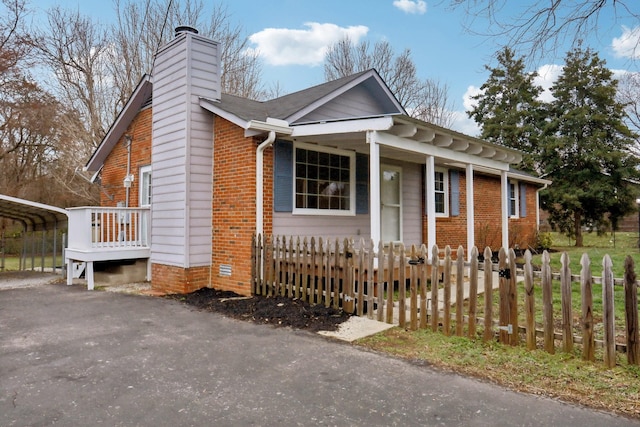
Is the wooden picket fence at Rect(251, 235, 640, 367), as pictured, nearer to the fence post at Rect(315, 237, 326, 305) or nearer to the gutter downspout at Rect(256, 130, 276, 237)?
the fence post at Rect(315, 237, 326, 305)

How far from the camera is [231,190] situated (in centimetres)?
824

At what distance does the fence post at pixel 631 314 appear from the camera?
4.03m

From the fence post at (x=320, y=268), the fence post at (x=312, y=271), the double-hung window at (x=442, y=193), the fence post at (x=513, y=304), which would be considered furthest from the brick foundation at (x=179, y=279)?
the double-hung window at (x=442, y=193)

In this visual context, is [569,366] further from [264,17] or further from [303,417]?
[264,17]

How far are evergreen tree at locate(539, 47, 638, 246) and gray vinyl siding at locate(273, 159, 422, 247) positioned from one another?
14.5 meters

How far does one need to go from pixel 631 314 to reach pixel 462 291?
1.68 meters

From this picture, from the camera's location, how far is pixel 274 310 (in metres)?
6.57

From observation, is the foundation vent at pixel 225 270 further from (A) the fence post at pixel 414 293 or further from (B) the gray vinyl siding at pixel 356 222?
(A) the fence post at pixel 414 293

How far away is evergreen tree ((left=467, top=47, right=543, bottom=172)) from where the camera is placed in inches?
992

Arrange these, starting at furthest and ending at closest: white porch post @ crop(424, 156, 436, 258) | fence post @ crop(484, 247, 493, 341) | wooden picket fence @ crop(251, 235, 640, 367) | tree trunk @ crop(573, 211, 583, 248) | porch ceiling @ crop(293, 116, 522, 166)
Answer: tree trunk @ crop(573, 211, 583, 248), white porch post @ crop(424, 156, 436, 258), porch ceiling @ crop(293, 116, 522, 166), fence post @ crop(484, 247, 493, 341), wooden picket fence @ crop(251, 235, 640, 367)

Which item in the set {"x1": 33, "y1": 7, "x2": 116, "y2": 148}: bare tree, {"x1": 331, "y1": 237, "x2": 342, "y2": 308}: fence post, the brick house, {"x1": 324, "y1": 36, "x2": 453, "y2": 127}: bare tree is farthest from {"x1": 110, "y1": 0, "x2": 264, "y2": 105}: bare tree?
{"x1": 331, "y1": 237, "x2": 342, "y2": 308}: fence post

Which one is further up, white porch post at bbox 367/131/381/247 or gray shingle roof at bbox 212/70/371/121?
gray shingle roof at bbox 212/70/371/121

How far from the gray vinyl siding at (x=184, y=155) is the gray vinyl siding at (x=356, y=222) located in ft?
5.65

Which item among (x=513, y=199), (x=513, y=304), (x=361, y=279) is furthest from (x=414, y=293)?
(x=513, y=199)
